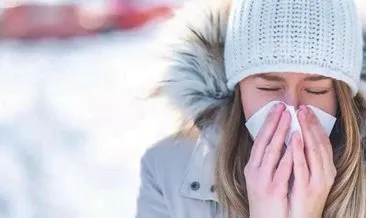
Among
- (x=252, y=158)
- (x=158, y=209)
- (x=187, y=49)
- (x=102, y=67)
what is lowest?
(x=102, y=67)

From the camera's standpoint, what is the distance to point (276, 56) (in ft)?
8.20

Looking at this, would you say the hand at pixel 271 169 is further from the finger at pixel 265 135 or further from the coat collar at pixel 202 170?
the coat collar at pixel 202 170

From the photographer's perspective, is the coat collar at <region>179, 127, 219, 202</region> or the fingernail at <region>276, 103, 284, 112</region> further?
the coat collar at <region>179, 127, 219, 202</region>

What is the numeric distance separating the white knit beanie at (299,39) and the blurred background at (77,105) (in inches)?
9.1

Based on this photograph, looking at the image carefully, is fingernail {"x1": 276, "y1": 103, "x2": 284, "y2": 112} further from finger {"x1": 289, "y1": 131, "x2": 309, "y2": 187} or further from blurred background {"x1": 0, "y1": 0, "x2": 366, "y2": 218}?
blurred background {"x1": 0, "y1": 0, "x2": 366, "y2": 218}

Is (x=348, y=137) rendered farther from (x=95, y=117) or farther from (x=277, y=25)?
(x=95, y=117)

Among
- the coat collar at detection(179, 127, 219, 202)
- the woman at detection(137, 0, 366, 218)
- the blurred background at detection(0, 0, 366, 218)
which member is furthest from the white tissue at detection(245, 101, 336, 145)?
the blurred background at detection(0, 0, 366, 218)

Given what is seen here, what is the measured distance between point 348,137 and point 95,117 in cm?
279

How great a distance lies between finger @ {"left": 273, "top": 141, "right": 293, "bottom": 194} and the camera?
2.46 m

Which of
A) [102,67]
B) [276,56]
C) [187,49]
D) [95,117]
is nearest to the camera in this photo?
[276,56]

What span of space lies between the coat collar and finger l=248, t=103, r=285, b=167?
7.2 inches

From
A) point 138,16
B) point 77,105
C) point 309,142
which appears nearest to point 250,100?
point 309,142

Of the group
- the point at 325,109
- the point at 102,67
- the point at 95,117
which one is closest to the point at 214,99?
the point at 325,109

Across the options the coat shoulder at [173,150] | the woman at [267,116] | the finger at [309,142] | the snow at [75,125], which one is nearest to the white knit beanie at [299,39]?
the woman at [267,116]
